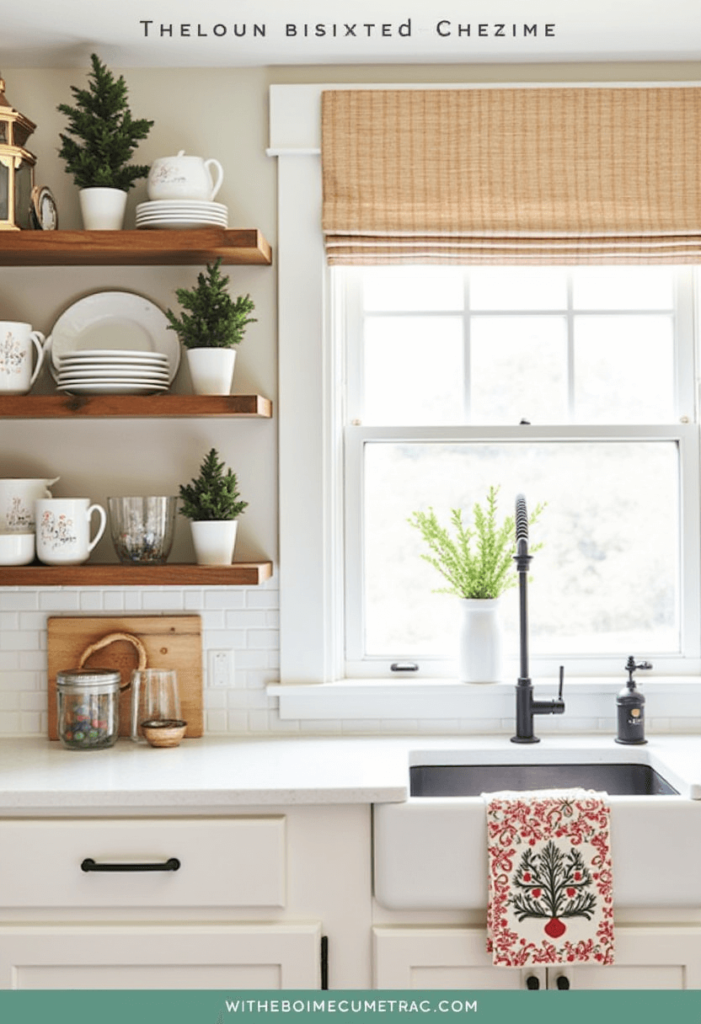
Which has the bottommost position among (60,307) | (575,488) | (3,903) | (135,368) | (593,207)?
(3,903)

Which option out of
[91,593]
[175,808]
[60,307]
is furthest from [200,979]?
[60,307]

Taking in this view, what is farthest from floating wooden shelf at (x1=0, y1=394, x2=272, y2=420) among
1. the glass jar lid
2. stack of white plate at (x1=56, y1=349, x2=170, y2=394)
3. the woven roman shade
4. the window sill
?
the window sill

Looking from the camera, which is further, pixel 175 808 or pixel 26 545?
pixel 26 545

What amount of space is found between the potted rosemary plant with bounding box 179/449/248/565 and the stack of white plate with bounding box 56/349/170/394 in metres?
0.24

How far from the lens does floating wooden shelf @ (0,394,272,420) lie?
2627mm

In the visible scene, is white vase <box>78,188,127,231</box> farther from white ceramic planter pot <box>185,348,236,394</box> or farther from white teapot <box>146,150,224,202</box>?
white ceramic planter pot <box>185,348,236,394</box>

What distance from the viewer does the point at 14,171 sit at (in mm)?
2709

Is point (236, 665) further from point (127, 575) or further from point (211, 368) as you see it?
point (211, 368)

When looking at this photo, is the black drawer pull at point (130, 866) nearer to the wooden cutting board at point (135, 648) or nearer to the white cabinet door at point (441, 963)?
the white cabinet door at point (441, 963)

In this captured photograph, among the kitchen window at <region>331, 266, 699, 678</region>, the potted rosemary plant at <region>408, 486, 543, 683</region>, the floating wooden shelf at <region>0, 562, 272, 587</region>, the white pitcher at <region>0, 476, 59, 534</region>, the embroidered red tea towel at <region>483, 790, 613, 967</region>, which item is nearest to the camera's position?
the embroidered red tea towel at <region>483, 790, 613, 967</region>

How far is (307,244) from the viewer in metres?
2.84

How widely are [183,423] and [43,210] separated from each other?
625 millimetres

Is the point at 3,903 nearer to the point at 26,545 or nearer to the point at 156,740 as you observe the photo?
the point at 156,740

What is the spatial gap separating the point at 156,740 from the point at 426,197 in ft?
4.90
